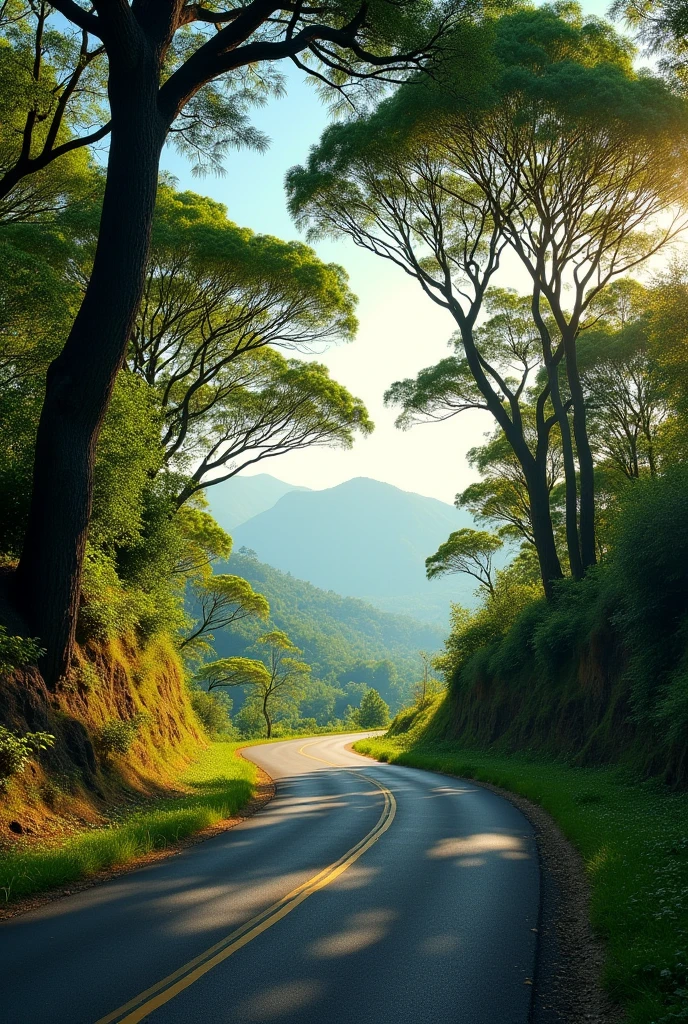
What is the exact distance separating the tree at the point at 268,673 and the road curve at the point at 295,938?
48.5 m

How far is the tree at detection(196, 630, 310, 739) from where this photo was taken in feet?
199

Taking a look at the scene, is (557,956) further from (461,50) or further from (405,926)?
(461,50)

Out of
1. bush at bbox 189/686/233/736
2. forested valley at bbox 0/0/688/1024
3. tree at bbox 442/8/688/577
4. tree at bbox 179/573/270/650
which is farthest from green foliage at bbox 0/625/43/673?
bush at bbox 189/686/233/736

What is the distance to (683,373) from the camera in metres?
20.2

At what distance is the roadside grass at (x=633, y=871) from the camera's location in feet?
16.3

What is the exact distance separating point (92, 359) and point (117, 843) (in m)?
7.16

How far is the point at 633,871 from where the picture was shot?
308 inches

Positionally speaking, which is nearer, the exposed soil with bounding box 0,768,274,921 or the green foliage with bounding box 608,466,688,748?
the exposed soil with bounding box 0,768,274,921

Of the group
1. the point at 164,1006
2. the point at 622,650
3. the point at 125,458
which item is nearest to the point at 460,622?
the point at 622,650

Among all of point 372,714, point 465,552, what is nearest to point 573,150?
point 465,552

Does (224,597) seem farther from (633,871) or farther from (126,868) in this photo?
(633,871)

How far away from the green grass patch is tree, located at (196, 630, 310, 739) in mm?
41826

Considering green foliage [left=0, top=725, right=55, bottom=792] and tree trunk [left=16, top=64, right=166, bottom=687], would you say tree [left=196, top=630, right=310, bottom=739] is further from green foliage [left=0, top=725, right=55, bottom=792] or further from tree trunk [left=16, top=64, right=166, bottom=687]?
green foliage [left=0, top=725, right=55, bottom=792]

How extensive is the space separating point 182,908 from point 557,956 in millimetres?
3663
